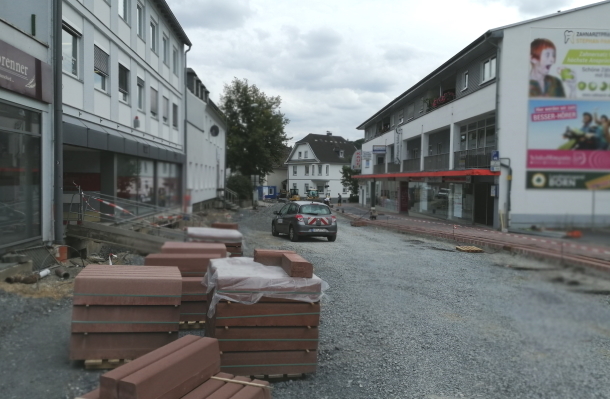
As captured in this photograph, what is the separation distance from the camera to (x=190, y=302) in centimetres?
648

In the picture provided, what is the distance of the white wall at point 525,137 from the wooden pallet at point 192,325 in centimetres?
561

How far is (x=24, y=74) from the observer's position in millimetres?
9375

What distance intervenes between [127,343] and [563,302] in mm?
4509

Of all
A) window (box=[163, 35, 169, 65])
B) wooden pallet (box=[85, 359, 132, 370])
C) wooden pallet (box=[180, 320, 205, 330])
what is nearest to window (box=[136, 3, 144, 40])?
window (box=[163, 35, 169, 65])

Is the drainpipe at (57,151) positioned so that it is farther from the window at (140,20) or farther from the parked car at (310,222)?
the window at (140,20)

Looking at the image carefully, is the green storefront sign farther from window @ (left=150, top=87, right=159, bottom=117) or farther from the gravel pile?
window @ (left=150, top=87, right=159, bottom=117)

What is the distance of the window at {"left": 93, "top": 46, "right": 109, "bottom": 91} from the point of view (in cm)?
1435

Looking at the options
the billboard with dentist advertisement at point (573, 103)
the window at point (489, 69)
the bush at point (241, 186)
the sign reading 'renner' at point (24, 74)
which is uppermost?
the sign reading 'renner' at point (24, 74)

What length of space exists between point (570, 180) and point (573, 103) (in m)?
0.21

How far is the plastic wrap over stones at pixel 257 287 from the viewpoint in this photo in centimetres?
487

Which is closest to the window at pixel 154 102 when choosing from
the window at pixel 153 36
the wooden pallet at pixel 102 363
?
the window at pixel 153 36

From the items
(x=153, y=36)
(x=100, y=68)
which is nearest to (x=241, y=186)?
(x=153, y=36)

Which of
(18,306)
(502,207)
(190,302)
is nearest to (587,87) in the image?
(502,207)

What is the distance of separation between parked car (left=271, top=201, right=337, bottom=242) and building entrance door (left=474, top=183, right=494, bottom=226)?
1627cm
